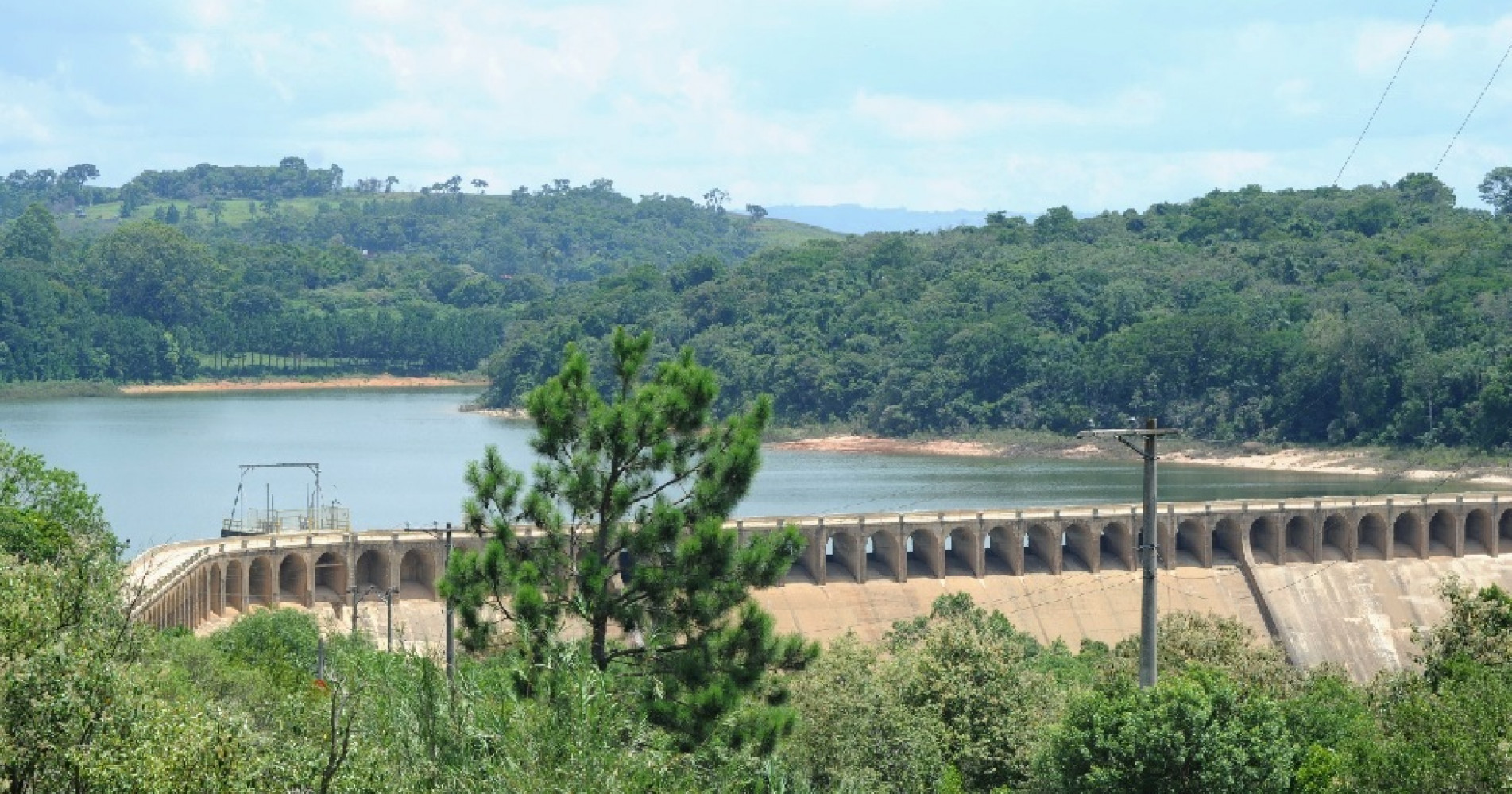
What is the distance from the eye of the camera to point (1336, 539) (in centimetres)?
7138

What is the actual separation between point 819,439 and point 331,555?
5984cm

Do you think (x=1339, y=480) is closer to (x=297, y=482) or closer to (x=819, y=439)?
(x=819, y=439)

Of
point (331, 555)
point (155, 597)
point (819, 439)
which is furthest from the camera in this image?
point (819, 439)

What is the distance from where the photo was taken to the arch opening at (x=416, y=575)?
180 ft

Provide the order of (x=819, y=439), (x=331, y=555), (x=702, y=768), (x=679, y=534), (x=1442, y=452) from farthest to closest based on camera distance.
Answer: (x=819, y=439), (x=1442, y=452), (x=331, y=555), (x=679, y=534), (x=702, y=768)

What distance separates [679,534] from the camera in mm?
23641

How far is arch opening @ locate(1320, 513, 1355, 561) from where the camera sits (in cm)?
7019

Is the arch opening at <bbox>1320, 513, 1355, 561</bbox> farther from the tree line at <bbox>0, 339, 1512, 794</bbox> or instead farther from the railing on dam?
the tree line at <bbox>0, 339, 1512, 794</bbox>

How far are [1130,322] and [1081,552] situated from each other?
53126mm

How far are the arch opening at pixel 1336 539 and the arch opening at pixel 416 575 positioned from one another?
28685mm

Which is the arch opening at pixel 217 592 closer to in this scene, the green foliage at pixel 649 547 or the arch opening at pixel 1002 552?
the arch opening at pixel 1002 552

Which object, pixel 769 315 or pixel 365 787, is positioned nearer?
pixel 365 787

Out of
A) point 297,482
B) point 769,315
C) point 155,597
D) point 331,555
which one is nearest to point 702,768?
point 155,597

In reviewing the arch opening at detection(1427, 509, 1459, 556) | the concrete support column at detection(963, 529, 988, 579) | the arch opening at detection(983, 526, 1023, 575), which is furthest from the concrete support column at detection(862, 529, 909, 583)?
the arch opening at detection(1427, 509, 1459, 556)
